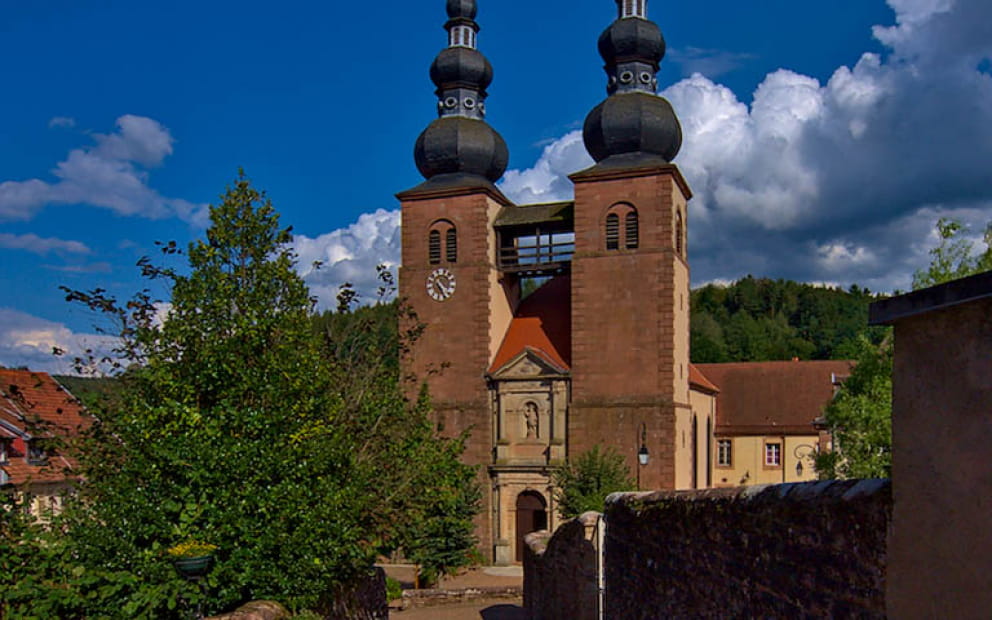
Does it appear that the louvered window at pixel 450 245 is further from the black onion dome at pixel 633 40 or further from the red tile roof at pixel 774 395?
the red tile roof at pixel 774 395

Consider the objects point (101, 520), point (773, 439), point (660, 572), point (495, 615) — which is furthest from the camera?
point (773, 439)

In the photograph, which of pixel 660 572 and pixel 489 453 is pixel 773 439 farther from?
pixel 660 572

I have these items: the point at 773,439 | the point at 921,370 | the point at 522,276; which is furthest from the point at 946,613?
the point at 773,439

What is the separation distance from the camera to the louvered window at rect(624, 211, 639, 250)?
101 feet

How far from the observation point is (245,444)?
34.4 ft

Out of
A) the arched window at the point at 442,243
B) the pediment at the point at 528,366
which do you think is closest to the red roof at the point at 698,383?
the pediment at the point at 528,366

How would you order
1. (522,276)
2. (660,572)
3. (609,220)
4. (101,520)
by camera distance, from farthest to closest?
1. (522,276)
2. (609,220)
3. (101,520)
4. (660,572)

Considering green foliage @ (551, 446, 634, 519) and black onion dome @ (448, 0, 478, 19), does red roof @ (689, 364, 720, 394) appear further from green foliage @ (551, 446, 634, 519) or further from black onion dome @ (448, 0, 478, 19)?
black onion dome @ (448, 0, 478, 19)

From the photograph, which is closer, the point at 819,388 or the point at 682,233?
the point at 682,233

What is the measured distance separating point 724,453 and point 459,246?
16404 millimetres

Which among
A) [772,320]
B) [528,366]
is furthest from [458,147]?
[772,320]

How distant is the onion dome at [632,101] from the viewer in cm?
3089

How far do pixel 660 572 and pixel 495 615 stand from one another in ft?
46.9

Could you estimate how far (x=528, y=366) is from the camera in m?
31.7
